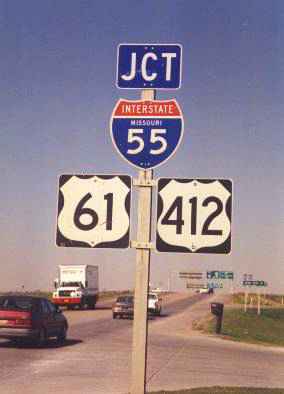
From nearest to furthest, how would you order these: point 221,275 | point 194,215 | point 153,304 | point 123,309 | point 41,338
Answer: point 194,215, point 41,338, point 123,309, point 153,304, point 221,275

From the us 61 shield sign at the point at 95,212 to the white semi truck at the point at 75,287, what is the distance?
152ft

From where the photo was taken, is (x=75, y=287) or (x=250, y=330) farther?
(x=75, y=287)

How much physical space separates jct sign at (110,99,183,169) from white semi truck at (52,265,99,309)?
46.2 meters

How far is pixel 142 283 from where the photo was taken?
5531 mm

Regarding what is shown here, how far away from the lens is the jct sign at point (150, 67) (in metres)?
6.02

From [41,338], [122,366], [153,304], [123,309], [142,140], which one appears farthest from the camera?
[153,304]

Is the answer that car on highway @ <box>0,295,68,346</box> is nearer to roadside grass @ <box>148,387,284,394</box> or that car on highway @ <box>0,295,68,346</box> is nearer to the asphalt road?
the asphalt road

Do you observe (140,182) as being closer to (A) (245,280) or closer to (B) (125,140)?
(B) (125,140)

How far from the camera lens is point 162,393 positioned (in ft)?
37.0

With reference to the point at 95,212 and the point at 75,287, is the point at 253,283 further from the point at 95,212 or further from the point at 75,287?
the point at 95,212

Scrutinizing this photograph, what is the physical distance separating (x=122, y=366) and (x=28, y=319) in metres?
5.31

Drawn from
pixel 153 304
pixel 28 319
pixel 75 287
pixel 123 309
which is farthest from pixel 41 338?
pixel 75 287

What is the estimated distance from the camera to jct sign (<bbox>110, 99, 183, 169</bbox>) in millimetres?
5832

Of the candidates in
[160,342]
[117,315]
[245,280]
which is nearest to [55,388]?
[160,342]
